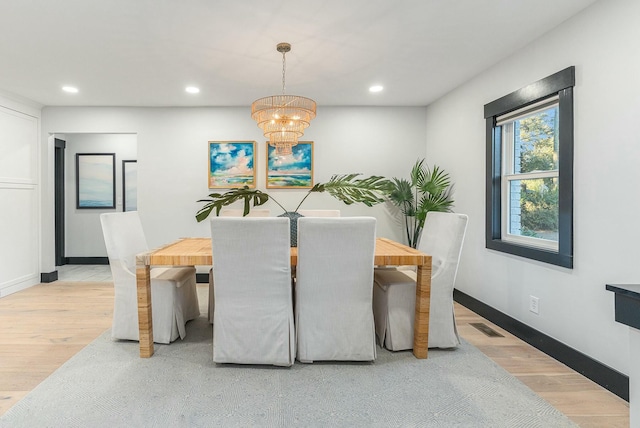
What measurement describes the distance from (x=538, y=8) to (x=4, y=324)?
15.6 feet

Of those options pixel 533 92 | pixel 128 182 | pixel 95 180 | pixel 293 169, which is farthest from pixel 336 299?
pixel 95 180

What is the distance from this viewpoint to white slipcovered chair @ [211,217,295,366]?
2.10 m

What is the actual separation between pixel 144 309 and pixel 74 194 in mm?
4714

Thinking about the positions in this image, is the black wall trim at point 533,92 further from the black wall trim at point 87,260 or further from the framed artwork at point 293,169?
the black wall trim at point 87,260

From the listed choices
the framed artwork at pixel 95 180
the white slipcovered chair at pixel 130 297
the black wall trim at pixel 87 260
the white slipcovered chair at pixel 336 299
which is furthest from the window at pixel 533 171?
the black wall trim at pixel 87 260

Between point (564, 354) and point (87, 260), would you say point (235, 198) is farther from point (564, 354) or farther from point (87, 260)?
point (87, 260)

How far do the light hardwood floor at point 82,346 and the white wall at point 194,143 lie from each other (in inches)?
46.3

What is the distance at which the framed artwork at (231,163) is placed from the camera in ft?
Answer: 14.9

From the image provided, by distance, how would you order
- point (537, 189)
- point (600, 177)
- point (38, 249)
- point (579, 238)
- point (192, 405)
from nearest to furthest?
point (192, 405)
point (600, 177)
point (579, 238)
point (537, 189)
point (38, 249)

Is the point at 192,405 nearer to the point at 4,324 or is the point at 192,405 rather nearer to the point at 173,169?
the point at 4,324

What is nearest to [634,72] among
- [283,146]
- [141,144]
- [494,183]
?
[494,183]

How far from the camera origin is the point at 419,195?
4.61m

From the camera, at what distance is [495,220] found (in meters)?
3.17

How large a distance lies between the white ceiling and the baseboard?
2200 millimetres
